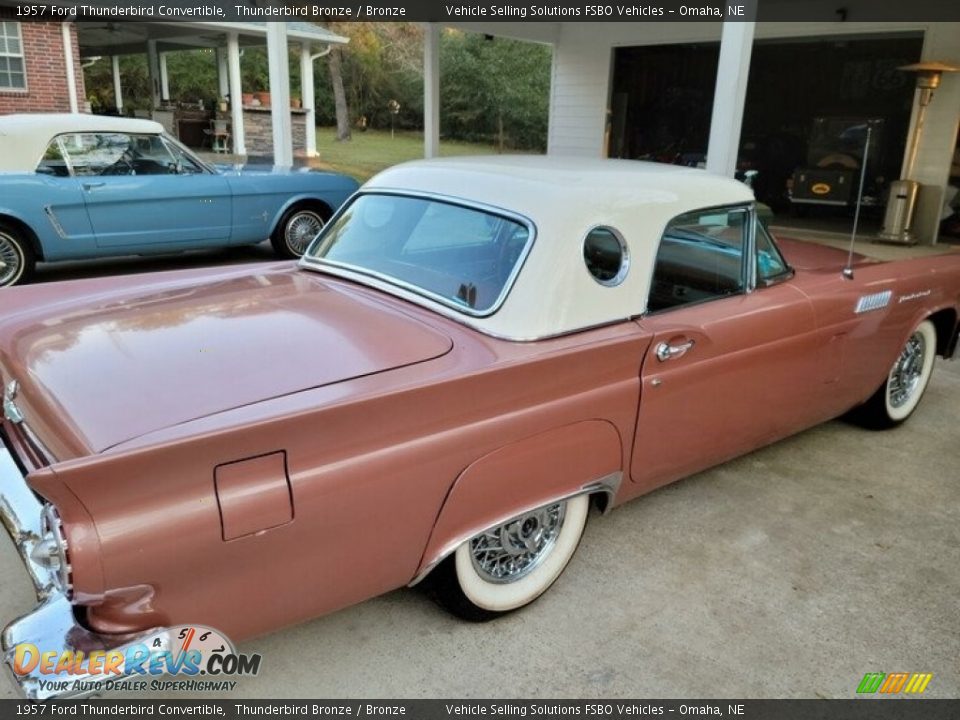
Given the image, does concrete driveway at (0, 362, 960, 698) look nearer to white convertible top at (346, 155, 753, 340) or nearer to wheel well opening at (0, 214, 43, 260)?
white convertible top at (346, 155, 753, 340)

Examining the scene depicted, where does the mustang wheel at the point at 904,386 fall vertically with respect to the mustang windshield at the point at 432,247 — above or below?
below

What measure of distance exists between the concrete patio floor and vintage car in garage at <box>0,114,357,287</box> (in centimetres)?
488

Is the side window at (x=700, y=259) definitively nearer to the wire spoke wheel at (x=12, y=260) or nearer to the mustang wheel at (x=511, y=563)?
the mustang wheel at (x=511, y=563)

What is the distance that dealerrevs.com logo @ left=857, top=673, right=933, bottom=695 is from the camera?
2.40m

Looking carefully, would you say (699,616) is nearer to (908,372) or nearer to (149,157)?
(908,372)

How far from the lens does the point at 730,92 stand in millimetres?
6418

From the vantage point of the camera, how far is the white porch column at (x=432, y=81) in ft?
39.8

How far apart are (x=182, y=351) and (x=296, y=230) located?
6.32 m

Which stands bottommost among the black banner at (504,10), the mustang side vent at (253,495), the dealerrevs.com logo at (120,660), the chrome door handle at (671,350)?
the dealerrevs.com logo at (120,660)

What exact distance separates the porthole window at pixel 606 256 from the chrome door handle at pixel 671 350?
0.28 metres

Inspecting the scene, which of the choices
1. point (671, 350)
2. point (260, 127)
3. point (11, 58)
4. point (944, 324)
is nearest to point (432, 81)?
point (11, 58)

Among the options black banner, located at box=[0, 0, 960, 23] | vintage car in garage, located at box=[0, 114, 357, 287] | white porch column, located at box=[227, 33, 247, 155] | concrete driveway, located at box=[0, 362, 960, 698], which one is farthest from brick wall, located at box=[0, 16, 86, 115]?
concrete driveway, located at box=[0, 362, 960, 698]

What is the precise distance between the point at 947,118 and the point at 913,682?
9.94m

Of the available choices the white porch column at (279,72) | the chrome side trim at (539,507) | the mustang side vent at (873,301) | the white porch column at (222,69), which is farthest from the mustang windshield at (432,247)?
the white porch column at (222,69)
